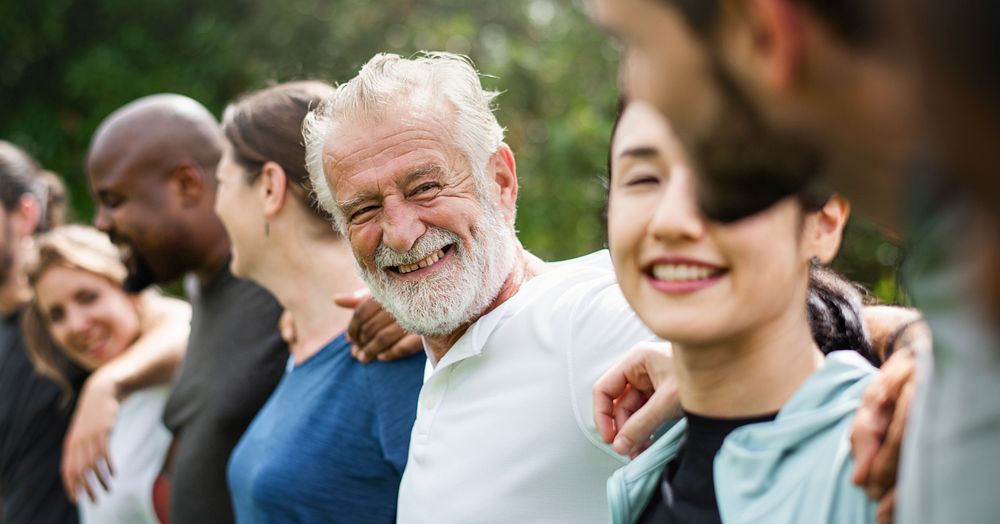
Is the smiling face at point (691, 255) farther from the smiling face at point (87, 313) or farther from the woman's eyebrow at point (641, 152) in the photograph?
the smiling face at point (87, 313)

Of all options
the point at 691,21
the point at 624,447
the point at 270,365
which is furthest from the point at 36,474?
the point at 691,21

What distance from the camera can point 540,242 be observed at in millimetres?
7309

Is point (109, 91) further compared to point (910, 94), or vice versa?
point (109, 91)

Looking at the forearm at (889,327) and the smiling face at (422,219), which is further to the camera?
the smiling face at (422,219)

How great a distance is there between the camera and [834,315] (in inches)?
72.8

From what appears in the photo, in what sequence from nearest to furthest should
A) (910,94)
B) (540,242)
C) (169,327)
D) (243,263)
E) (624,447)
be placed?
(910,94) → (624,447) → (243,263) → (169,327) → (540,242)

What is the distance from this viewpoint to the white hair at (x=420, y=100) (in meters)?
2.49

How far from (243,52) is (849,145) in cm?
932

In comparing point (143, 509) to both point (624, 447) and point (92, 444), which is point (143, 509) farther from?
A: point (624, 447)

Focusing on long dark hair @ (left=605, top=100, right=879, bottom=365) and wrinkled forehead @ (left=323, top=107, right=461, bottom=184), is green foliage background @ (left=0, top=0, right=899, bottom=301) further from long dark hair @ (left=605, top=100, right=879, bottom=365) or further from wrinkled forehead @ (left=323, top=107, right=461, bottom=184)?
long dark hair @ (left=605, top=100, right=879, bottom=365)

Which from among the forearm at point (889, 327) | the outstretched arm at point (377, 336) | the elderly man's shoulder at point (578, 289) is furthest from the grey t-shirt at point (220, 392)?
the forearm at point (889, 327)

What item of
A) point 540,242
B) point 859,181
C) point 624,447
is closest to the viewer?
point 859,181

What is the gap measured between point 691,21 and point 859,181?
21cm

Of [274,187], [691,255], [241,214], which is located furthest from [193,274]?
[691,255]
